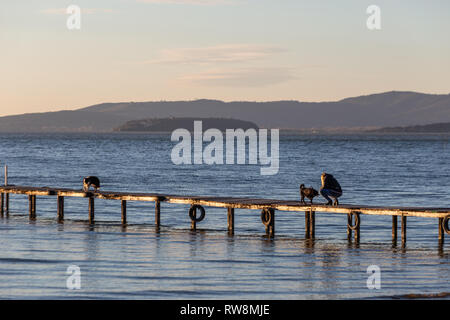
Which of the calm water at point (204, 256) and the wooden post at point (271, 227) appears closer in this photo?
the calm water at point (204, 256)

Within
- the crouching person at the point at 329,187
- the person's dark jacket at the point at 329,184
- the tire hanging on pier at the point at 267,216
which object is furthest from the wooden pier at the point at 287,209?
the person's dark jacket at the point at 329,184

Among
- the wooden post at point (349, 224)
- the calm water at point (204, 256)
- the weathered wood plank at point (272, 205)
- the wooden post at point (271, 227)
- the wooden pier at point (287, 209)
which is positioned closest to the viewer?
the calm water at point (204, 256)

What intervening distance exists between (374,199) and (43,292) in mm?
35342

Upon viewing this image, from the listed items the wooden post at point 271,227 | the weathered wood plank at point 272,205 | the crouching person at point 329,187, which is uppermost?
the crouching person at point 329,187

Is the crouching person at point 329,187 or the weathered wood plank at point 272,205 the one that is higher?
the crouching person at point 329,187

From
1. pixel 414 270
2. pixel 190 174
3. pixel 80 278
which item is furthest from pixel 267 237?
pixel 190 174

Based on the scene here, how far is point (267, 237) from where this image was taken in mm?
31516

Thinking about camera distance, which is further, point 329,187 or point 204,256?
point 329,187

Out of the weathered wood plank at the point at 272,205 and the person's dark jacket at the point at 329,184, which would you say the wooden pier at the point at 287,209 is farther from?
the person's dark jacket at the point at 329,184

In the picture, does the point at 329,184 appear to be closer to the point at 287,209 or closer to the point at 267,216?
the point at 287,209

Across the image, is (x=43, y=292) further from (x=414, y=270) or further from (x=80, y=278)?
(x=414, y=270)

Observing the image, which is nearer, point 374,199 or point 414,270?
point 414,270

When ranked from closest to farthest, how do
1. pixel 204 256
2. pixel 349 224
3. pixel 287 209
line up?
pixel 204 256
pixel 287 209
pixel 349 224

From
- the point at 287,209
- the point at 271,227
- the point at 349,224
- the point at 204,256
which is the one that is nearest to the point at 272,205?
the point at 287,209
